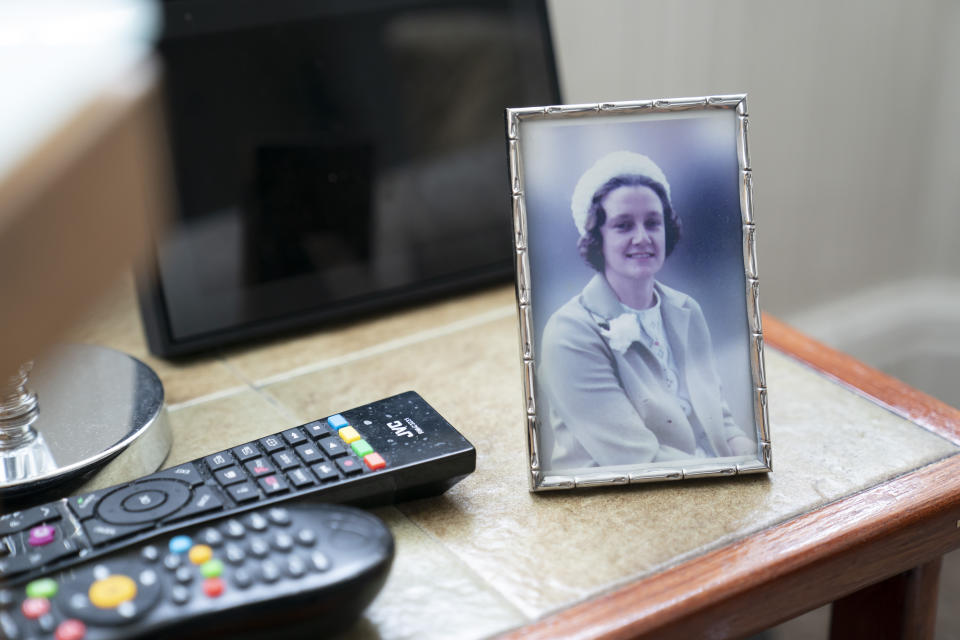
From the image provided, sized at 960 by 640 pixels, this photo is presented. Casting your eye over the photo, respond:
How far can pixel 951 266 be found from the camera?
4.39 feet

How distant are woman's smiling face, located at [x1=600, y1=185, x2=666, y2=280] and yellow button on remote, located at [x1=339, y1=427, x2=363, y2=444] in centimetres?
15

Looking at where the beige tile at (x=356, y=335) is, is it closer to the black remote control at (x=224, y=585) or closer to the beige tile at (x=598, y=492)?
the beige tile at (x=598, y=492)

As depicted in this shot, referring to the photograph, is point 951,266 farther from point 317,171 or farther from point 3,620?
point 3,620

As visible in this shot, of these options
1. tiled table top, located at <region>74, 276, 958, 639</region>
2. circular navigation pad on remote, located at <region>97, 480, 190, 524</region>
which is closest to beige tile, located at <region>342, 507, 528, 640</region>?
tiled table top, located at <region>74, 276, 958, 639</region>

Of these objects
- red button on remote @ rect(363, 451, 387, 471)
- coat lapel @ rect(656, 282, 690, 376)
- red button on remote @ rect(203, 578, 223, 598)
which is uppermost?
coat lapel @ rect(656, 282, 690, 376)

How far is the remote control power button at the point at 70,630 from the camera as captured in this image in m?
0.34

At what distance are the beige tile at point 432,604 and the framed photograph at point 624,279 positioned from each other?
70 mm

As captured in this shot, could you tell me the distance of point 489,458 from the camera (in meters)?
0.53

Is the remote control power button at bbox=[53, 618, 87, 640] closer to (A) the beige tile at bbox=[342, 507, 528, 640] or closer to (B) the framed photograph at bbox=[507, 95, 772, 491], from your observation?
(A) the beige tile at bbox=[342, 507, 528, 640]

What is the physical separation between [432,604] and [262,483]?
0.10 metres

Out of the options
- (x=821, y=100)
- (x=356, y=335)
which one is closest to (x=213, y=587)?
(x=356, y=335)

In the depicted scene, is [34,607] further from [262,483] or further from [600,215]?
[600,215]

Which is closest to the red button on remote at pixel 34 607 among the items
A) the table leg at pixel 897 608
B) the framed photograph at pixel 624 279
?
the framed photograph at pixel 624 279

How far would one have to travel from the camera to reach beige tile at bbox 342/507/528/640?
0.40 metres
